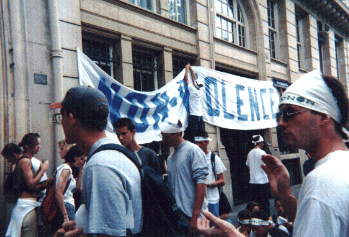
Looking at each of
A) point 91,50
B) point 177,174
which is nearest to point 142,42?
point 91,50

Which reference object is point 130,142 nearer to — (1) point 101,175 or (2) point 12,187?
(2) point 12,187

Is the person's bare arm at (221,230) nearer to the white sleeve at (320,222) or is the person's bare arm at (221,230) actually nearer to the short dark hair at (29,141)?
the white sleeve at (320,222)

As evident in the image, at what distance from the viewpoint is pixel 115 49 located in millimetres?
6512

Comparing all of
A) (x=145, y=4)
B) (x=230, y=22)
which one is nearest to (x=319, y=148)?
(x=145, y=4)

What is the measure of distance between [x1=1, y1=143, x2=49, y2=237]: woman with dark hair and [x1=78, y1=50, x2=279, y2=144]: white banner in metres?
1.59

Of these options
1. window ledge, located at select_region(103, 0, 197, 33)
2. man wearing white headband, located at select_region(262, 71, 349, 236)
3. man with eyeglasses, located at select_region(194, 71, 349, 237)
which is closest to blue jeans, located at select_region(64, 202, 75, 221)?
man with eyeglasses, located at select_region(194, 71, 349, 237)

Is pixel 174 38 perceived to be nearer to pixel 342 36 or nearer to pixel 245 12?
pixel 245 12

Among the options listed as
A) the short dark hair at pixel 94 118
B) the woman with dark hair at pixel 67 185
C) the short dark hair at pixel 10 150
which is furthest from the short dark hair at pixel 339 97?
the short dark hair at pixel 10 150

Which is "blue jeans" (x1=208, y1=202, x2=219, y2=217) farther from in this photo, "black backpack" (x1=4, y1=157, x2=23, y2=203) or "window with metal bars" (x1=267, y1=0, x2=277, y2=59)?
"window with metal bars" (x1=267, y1=0, x2=277, y2=59)

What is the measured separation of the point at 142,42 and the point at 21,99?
325cm

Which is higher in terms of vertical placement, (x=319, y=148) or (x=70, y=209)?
(x=319, y=148)

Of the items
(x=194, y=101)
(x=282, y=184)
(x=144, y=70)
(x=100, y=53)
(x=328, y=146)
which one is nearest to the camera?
(x=328, y=146)

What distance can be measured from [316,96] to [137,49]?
19.9 ft

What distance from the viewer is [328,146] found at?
1.33m
